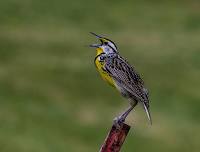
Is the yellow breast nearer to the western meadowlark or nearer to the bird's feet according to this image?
the western meadowlark

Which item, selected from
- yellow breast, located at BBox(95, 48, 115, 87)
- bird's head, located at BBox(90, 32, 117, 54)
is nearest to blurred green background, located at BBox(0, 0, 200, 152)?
bird's head, located at BBox(90, 32, 117, 54)

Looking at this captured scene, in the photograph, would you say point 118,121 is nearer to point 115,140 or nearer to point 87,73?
point 115,140

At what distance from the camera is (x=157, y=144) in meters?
21.7

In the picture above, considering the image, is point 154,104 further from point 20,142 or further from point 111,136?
point 111,136

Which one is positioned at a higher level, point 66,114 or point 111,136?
point 66,114

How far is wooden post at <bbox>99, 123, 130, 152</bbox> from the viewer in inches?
258

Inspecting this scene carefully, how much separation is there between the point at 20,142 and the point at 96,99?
378 cm

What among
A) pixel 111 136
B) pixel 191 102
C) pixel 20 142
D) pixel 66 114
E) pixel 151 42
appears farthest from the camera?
pixel 151 42

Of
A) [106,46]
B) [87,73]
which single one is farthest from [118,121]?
[87,73]

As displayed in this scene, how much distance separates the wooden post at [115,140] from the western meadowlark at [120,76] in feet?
0.16

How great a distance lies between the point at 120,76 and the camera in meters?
6.75

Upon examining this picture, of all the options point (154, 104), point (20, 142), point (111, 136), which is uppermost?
point (154, 104)

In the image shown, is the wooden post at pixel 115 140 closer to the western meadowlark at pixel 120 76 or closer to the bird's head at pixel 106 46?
the western meadowlark at pixel 120 76

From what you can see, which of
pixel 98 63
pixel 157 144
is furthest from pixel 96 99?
pixel 98 63
